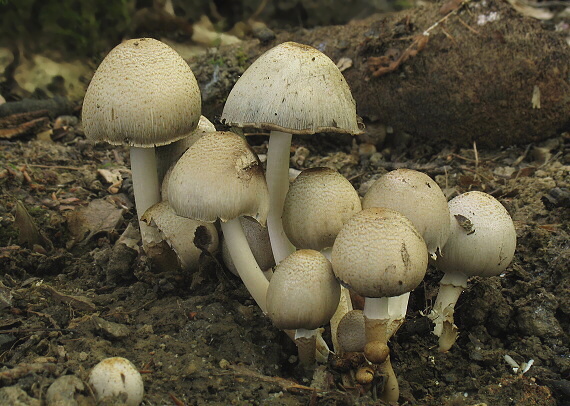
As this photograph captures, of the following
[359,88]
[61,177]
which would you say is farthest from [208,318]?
[359,88]

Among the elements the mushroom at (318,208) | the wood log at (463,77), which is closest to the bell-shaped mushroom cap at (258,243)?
the mushroom at (318,208)

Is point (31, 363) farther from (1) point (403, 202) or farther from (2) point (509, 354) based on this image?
(2) point (509, 354)

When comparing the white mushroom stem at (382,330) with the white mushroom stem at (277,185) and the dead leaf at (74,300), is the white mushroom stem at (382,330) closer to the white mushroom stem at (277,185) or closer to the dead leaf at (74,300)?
the white mushroom stem at (277,185)

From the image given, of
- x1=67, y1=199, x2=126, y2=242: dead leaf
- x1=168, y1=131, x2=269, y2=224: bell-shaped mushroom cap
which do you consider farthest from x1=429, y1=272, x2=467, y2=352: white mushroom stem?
x1=67, y1=199, x2=126, y2=242: dead leaf

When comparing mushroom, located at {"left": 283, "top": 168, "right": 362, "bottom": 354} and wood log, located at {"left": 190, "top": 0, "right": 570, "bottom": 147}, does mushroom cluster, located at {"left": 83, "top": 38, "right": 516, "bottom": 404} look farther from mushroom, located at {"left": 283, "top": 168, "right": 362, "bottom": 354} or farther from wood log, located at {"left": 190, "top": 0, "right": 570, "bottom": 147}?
wood log, located at {"left": 190, "top": 0, "right": 570, "bottom": 147}

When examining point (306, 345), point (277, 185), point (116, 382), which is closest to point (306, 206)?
point (277, 185)

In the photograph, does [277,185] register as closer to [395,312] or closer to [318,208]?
[318,208]
